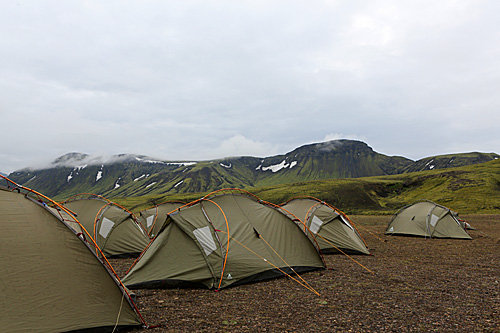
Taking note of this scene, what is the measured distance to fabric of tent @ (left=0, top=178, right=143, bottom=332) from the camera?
5543 mm

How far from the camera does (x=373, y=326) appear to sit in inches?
271

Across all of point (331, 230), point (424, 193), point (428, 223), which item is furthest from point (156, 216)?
point (424, 193)

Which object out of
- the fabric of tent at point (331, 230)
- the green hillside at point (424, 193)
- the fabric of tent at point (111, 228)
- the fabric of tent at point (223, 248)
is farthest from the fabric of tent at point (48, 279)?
the green hillside at point (424, 193)

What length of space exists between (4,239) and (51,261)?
97cm

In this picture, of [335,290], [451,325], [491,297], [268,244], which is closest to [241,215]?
[268,244]

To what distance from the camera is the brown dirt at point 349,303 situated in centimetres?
698

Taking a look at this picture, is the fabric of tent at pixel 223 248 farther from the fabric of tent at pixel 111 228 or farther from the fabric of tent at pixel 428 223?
the fabric of tent at pixel 428 223

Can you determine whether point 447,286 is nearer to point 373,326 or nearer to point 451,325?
point 451,325

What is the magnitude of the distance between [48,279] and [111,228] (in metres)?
10.7

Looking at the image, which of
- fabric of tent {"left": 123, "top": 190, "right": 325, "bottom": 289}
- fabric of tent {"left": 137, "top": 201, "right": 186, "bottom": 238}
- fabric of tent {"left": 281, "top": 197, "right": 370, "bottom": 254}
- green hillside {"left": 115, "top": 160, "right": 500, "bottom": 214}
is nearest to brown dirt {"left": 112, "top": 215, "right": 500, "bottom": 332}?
fabric of tent {"left": 123, "top": 190, "right": 325, "bottom": 289}

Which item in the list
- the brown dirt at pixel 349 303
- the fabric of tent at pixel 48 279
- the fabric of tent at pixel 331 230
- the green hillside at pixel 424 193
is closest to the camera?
the fabric of tent at pixel 48 279

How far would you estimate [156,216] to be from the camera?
21.7 m

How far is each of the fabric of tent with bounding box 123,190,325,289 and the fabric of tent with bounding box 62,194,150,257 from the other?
5.98m

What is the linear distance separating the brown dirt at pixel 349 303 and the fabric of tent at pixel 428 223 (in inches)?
380
